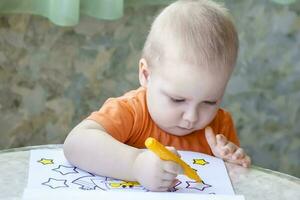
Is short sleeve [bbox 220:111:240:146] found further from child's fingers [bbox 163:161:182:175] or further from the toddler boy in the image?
child's fingers [bbox 163:161:182:175]

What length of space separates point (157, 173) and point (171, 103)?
17 centimetres

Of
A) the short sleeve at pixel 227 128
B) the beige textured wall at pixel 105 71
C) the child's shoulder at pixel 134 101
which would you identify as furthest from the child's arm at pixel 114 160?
the beige textured wall at pixel 105 71

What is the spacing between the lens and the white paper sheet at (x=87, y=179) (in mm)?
841

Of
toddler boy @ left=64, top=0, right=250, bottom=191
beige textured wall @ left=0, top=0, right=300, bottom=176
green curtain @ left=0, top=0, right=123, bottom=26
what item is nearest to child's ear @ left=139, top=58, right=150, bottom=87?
toddler boy @ left=64, top=0, right=250, bottom=191

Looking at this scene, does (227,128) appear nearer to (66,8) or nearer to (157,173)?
(157,173)

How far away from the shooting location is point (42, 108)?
1.59 meters

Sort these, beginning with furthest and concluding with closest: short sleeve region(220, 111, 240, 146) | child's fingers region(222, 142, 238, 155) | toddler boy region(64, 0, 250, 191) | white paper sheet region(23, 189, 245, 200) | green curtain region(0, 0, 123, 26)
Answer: green curtain region(0, 0, 123, 26)
short sleeve region(220, 111, 240, 146)
child's fingers region(222, 142, 238, 155)
toddler boy region(64, 0, 250, 191)
white paper sheet region(23, 189, 245, 200)

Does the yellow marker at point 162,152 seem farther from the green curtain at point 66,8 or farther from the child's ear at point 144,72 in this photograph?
the green curtain at point 66,8

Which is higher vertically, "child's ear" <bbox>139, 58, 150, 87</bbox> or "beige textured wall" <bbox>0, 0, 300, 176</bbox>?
"child's ear" <bbox>139, 58, 150, 87</bbox>

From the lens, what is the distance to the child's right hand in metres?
0.83

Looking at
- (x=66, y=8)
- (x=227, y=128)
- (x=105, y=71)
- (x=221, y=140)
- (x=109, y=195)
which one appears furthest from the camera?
(x=105, y=71)

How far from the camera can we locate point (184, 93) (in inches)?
37.0

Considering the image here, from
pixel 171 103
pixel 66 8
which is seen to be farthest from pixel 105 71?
pixel 171 103

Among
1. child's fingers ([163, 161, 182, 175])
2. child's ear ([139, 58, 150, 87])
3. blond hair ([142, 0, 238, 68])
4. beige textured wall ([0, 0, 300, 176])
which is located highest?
blond hair ([142, 0, 238, 68])
